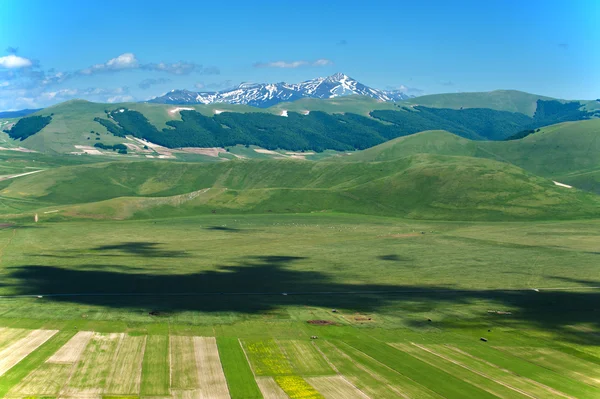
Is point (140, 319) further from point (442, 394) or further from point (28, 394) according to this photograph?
point (442, 394)

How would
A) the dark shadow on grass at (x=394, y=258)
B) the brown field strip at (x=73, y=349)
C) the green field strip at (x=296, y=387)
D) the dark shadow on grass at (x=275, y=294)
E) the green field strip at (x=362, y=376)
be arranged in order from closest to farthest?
1. the green field strip at (x=296, y=387)
2. the green field strip at (x=362, y=376)
3. the brown field strip at (x=73, y=349)
4. the dark shadow on grass at (x=275, y=294)
5. the dark shadow on grass at (x=394, y=258)

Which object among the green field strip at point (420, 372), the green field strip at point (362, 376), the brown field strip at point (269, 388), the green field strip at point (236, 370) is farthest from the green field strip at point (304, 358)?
the green field strip at point (420, 372)

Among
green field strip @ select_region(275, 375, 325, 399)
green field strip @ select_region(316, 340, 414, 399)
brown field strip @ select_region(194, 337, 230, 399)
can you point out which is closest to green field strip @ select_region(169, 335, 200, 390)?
brown field strip @ select_region(194, 337, 230, 399)

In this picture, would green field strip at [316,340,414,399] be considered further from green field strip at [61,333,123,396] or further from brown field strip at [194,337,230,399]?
green field strip at [61,333,123,396]

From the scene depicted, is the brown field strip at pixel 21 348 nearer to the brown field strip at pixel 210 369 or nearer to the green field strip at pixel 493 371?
the brown field strip at pixel 210 369

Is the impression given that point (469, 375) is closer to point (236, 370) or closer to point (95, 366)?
point (236, 370)
